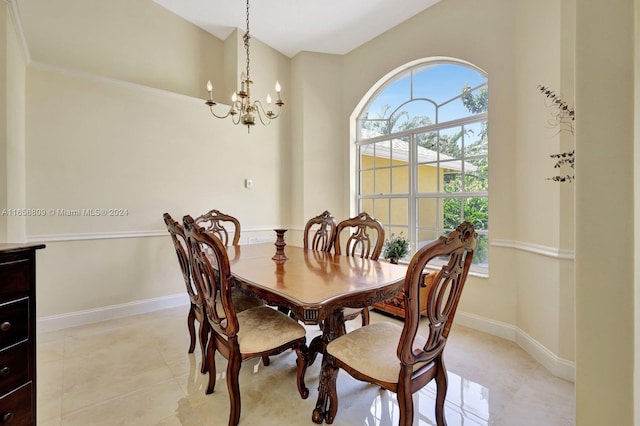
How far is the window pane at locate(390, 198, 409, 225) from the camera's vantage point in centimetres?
351

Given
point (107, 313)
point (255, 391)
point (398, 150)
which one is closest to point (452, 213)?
point (398, 150)

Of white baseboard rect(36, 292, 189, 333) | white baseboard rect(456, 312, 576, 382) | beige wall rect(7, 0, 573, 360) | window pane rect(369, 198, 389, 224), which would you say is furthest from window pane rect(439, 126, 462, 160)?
white baseboard rect(36, 292, 189, 333)

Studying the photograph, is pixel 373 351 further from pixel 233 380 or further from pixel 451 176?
pixel 451 176

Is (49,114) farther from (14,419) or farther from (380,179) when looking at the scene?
(380,179)

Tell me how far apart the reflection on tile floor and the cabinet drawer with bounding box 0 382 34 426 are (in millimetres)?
359

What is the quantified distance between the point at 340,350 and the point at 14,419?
1454 mm

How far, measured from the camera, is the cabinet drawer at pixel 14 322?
117 cm

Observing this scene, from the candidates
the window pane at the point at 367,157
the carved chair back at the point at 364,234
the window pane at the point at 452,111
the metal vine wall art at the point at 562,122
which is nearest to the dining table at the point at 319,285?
the carved chair back at the point at 364,234

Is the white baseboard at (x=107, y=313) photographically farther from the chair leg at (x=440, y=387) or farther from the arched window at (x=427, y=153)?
the chair leg at (x=440, y=387)

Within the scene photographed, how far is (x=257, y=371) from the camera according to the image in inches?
80.3

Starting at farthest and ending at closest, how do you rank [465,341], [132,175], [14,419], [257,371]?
[132,175], [465,341], [257,371], [14,419]

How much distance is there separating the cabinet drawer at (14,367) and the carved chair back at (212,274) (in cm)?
74

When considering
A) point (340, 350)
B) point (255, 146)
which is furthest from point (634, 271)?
point (255, 146)

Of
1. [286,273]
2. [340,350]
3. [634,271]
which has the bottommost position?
[340,350]
